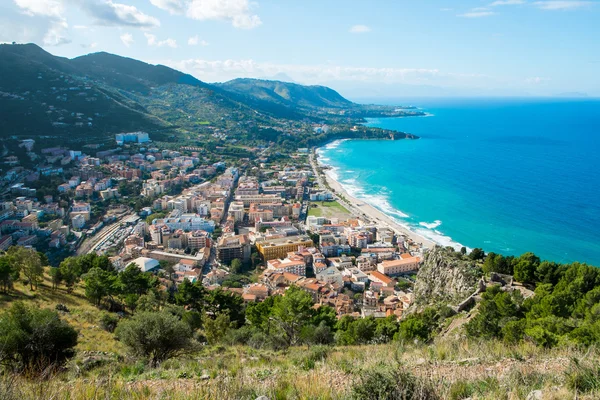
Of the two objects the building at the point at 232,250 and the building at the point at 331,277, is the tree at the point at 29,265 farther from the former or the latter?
the building at the point at 331,277

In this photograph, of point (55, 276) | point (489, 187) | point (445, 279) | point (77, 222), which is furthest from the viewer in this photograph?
point (489, 187)

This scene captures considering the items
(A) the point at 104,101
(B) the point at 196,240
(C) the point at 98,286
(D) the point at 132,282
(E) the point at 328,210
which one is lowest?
(B) the point at 196,240

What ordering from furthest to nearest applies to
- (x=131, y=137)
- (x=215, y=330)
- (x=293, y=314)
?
(x=131, y=137) → (x=293, y=314) → (x=215, y=330)

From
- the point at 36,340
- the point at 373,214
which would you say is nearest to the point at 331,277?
the point at 373,214

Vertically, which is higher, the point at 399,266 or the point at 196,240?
the point at 196,240

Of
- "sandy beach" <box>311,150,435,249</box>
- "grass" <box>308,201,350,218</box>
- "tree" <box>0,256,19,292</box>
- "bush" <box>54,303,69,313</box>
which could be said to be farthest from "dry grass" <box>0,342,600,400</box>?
"grass" <box>308,201,350,218</box>

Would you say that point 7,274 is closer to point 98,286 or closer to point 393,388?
point 98,286

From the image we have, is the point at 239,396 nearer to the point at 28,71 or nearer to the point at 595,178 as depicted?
the point at 595,178
